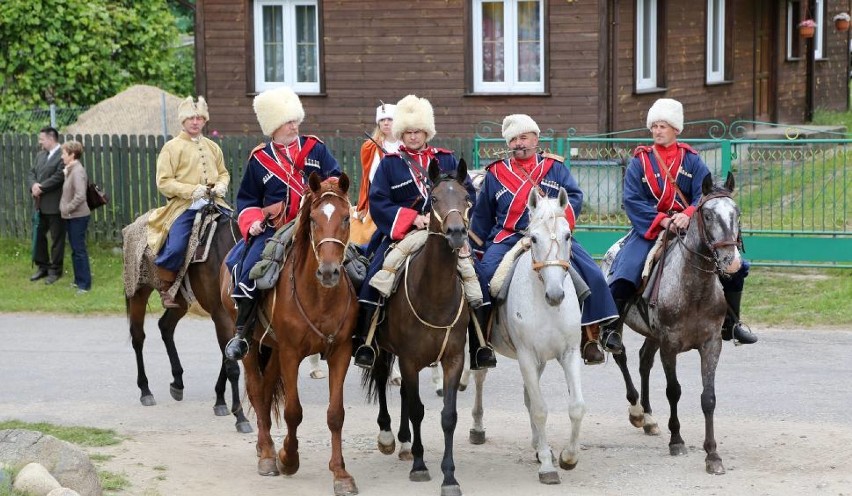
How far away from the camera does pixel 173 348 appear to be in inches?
477

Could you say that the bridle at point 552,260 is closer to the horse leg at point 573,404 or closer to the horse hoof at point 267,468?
the horse leg at point 573,404

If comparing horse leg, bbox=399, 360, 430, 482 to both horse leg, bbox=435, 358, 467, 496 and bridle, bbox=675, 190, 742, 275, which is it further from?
bridle, bbox=675, 190, 742, 275

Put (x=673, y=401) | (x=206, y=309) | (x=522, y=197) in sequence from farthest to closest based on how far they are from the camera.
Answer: (x=206, y=309) → (x=673, y=401) → (x=522, y=197)

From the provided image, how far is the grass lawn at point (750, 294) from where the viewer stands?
14644mm

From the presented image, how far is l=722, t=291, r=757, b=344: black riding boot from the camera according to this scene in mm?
9883

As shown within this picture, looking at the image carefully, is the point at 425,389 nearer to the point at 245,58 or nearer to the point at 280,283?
the point at 280,283

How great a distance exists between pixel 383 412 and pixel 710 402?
2390 mm

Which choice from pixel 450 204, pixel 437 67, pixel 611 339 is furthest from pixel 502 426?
pixel 437 67

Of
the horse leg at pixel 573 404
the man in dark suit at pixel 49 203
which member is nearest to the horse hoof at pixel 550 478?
the horse leg at pixel 573 404

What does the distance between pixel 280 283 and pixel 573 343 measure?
2.06 meters

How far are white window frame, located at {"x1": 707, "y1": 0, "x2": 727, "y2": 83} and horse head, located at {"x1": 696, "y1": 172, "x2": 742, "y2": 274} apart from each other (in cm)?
1591

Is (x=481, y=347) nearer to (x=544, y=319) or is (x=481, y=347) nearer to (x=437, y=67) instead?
(x=544, y=319)

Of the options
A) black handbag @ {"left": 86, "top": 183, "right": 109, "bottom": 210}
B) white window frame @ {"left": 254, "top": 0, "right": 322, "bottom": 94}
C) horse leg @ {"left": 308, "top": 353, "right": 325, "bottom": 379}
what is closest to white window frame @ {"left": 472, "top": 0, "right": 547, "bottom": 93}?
white window frame @ {"left": 254, "top": 0, "right": 322, "bottom": 94}

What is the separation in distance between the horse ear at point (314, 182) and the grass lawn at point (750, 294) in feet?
24.5
